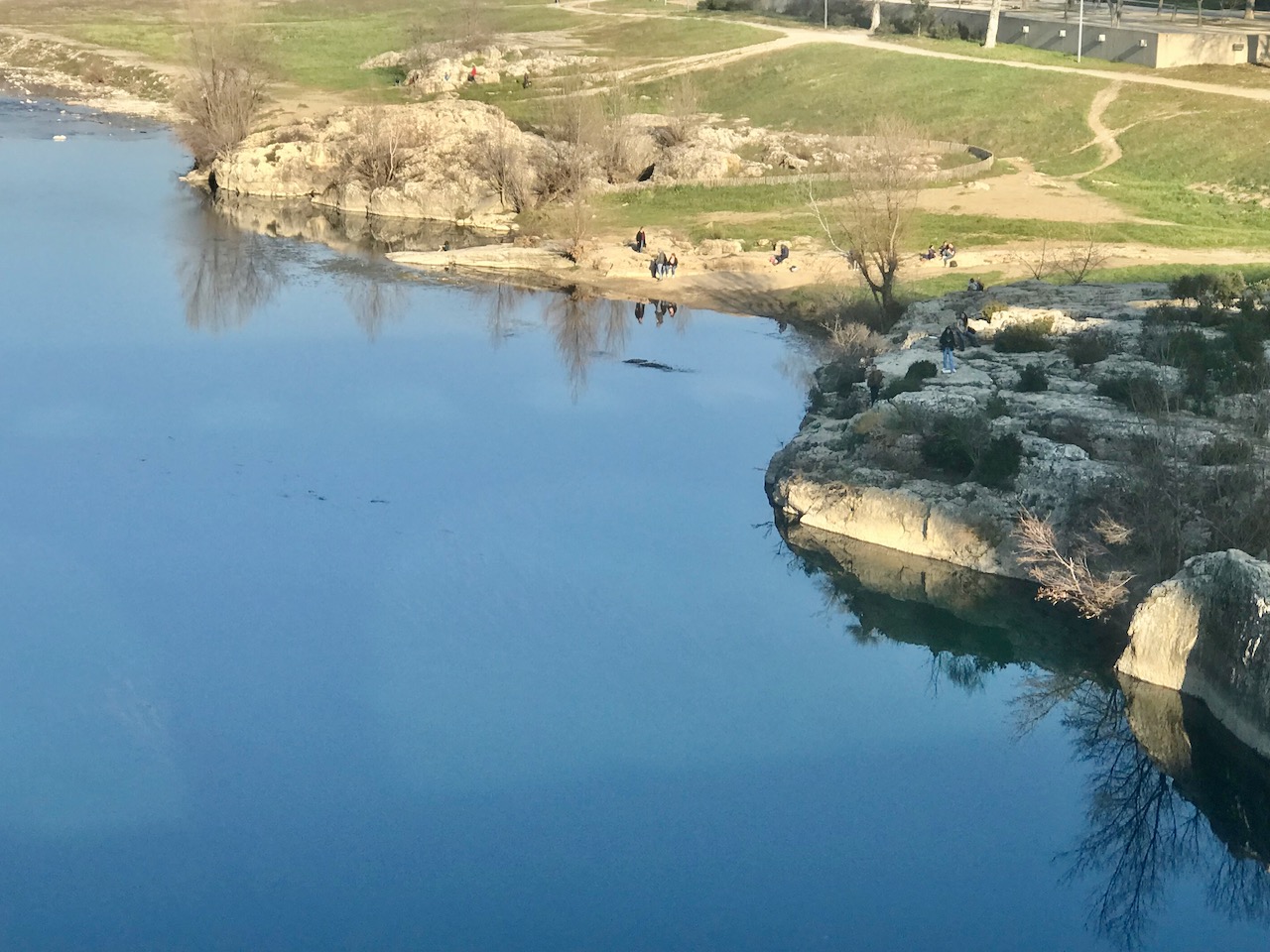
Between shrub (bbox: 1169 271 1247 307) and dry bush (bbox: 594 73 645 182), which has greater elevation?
dry bush (bbox: 594 73 645 182)

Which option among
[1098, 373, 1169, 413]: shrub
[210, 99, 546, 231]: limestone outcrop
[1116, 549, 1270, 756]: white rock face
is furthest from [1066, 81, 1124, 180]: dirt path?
[1116, 549, 1270, 756]: white rock face

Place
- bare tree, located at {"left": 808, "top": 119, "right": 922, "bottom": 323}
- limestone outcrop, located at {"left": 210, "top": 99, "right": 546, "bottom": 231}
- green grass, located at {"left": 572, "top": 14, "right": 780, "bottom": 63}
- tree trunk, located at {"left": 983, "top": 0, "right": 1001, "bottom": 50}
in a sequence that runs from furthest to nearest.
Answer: green grass, located at {"left": 572, "top": 14, "right": 780, "bottom": 63}
tree trunk, located at {"left": 983, "top": 0, "right": 1001, "bottom": 50}
limestone outcrop, located at {"left": 210, "top": 99, "right": 546, "bottom": 231}
bare tree, located at {"left": 808, "top": 119, "right": 922, "bottom": 323}

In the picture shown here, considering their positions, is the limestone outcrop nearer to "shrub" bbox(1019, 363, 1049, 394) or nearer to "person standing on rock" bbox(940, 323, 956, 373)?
"person standing on rock" bbox(940, 323, 956, 373)

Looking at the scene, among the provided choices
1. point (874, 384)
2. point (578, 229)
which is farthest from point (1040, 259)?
point (874, 384)

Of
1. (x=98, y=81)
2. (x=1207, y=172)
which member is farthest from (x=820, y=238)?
(x=98, y=81)

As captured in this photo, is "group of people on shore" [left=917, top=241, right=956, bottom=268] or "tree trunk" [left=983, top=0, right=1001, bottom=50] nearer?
"group of people on shore" [left=917, top=241, right=956, bottom=268]

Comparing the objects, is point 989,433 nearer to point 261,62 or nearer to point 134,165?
point 134,165
